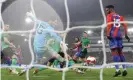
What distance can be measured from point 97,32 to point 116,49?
278 inches

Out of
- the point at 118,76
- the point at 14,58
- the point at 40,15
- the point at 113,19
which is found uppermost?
the point at 40,15

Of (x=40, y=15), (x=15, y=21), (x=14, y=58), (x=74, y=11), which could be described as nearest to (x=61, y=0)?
(x=74, y=11)

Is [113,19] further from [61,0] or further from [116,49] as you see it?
[61,0]

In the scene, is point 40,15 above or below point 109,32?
above

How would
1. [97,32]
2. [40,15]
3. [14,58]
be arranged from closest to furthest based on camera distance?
[14,58], [40,15], [97,32]

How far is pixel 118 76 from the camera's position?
3.05m

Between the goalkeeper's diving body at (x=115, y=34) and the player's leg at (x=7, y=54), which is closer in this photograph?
the goalkeeper's diving body at (x=115, y=34)

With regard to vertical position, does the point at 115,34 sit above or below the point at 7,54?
above

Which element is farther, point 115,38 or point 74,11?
point 74,11

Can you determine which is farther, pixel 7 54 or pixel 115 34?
pixel 7 54

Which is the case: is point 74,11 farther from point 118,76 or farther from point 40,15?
point 118,76

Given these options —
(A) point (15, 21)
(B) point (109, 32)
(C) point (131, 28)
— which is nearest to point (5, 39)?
(B) point (109, 32)

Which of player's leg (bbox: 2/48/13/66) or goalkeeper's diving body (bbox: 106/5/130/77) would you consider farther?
player's leg (bbox: 2/48/13/66)

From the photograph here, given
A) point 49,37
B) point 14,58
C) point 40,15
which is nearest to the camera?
point 49,37
